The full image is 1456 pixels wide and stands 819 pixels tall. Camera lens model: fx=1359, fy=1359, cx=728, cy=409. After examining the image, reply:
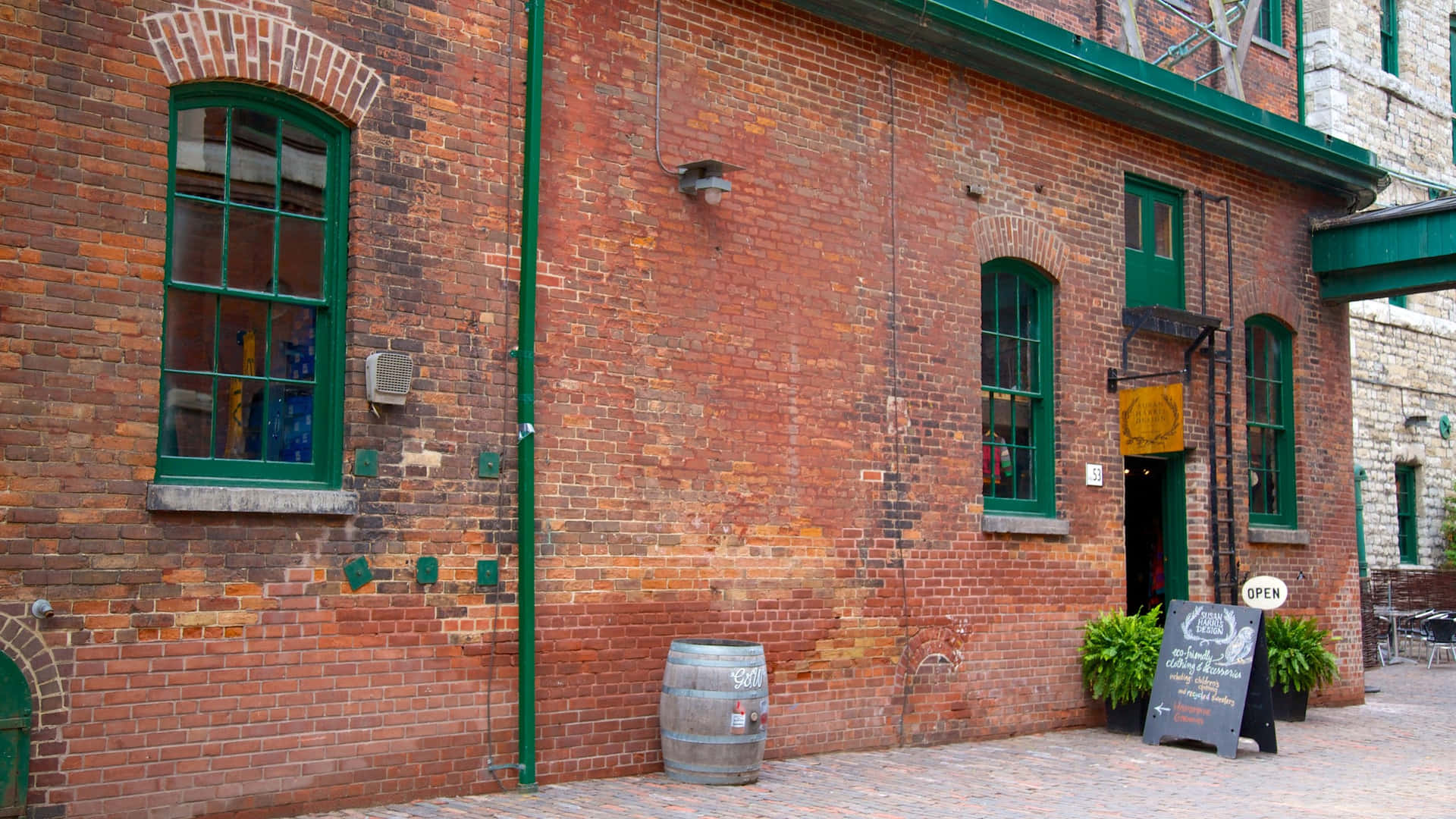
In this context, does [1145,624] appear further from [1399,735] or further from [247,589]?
[247,589]

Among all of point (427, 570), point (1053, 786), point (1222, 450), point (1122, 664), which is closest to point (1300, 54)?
point (1222, 450)

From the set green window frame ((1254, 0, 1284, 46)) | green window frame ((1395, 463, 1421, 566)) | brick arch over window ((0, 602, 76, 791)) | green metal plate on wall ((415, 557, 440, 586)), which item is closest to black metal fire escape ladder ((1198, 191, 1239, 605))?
green window frame ((1254, 0, 1284, 46))

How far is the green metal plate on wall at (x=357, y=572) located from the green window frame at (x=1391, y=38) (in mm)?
18698

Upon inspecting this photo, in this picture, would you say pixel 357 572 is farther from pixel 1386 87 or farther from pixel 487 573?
pixel 1386 87

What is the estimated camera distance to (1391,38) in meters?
20.8

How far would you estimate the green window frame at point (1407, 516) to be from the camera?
2050 centimetres

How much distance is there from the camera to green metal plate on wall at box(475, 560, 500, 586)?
8117 mm

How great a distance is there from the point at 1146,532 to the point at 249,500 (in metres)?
10.1

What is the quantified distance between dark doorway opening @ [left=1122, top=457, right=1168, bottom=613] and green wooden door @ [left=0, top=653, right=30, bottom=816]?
33.5 ft

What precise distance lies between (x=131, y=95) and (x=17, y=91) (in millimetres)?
528

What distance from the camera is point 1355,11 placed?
1980cm

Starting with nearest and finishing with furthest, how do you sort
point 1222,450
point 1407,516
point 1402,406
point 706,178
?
point 706,178 < point 1222,450 < point 1402,406 < point 1407,516

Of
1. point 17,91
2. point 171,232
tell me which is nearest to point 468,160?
point 171,232

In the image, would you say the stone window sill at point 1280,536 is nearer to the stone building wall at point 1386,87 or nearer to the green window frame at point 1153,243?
the green window frame at point 1153,243
